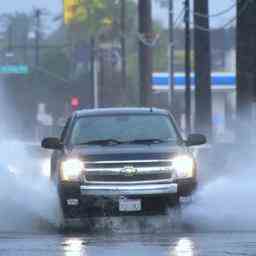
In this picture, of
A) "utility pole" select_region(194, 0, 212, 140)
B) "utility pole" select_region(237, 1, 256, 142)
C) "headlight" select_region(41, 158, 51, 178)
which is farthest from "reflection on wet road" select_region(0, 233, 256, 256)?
"utility pole" select_region(194, 0, 212, 140)

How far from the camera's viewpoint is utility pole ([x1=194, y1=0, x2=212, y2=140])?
3697 centimetres

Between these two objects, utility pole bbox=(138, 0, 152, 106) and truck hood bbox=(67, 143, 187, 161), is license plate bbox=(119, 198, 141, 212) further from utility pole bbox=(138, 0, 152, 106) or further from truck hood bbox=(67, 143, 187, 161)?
utility pole bbox=(138, 0, 152, 106)

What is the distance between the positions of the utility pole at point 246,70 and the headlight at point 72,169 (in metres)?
13.9

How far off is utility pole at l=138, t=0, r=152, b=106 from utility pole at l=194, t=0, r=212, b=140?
25.7ft

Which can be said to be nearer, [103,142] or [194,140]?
[103,142]

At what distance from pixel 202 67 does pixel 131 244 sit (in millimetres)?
24903

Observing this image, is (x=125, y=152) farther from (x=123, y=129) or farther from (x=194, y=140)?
(x=194, y=140)

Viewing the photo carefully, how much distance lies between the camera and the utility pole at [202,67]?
37.0 m

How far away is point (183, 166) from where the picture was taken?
1505cm

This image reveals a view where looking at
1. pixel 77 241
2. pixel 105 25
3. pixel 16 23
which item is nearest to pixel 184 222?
pixel 77 241

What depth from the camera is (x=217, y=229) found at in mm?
15258

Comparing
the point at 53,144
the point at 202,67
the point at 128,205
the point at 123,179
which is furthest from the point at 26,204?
the point at 202,67

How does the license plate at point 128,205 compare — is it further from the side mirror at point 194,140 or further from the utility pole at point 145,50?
the utility pole at point 145,50

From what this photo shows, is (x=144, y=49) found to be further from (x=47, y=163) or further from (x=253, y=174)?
(x=253, y=174)
